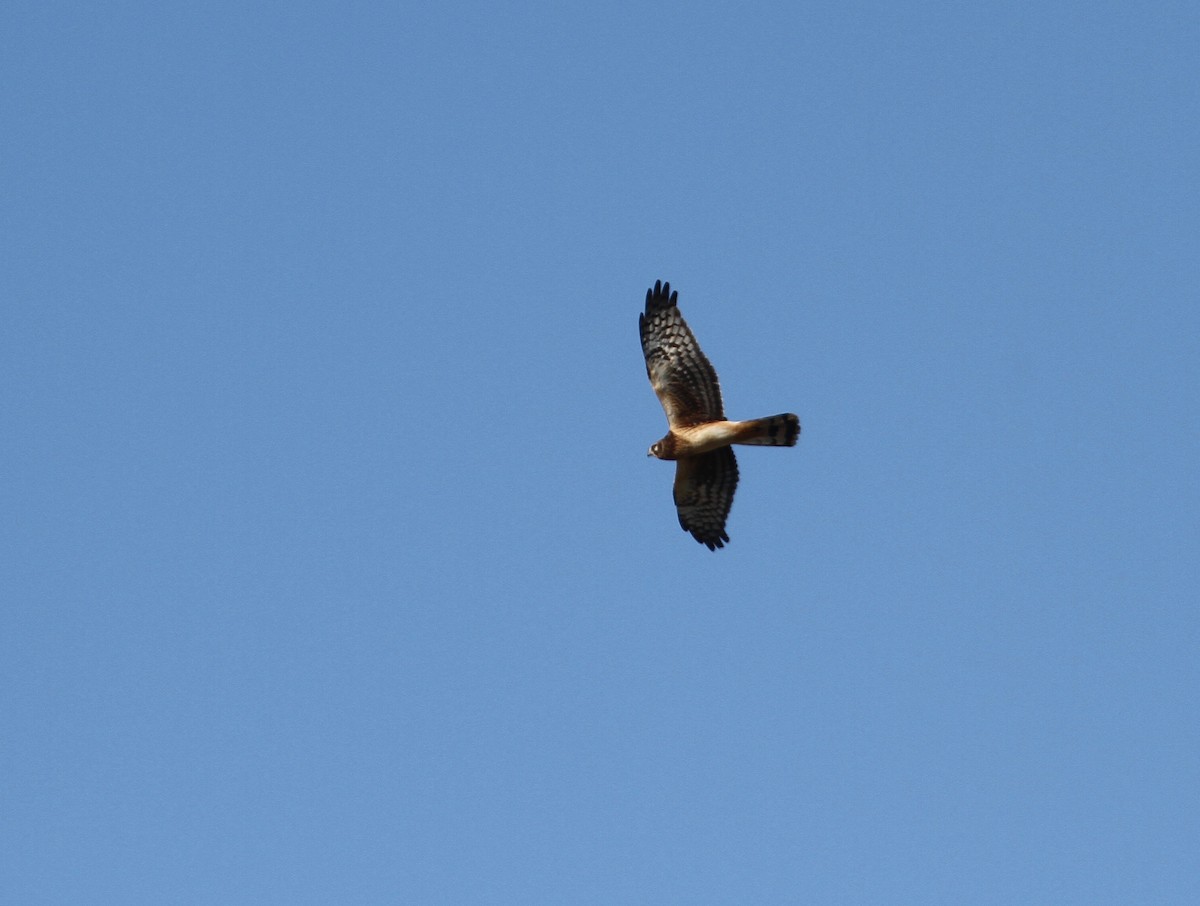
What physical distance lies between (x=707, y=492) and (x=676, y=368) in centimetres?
198

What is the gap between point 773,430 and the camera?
73.7 ft

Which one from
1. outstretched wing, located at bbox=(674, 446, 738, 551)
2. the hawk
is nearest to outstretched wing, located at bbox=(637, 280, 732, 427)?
the hawk

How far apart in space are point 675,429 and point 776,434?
1.61m

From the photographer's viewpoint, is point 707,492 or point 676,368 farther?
point 707,492

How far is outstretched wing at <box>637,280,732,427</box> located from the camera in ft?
76.9

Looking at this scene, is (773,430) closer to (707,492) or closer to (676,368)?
(676,368)

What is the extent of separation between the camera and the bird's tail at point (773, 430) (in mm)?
22375

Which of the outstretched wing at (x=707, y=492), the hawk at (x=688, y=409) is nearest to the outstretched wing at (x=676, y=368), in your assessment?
the hawk at (x=688, y=409)

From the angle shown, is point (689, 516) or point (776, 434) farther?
point (689, 516)

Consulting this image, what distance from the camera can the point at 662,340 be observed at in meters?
23.8

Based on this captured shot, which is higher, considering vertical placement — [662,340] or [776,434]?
[662,340]

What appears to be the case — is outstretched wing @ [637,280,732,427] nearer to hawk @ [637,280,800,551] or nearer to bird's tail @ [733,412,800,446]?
hawk @ [637,280,800,551]

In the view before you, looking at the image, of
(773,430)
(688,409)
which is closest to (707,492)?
(688,409)

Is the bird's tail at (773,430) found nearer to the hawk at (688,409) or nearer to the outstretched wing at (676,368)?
the hawk at (688,409)
